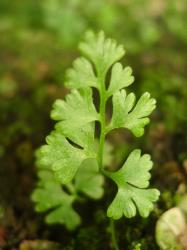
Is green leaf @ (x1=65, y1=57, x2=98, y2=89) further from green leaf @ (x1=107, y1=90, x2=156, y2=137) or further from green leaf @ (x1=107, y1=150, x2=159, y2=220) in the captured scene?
green leaf @ (x1=107, y1=150, x2=159, y2=220)

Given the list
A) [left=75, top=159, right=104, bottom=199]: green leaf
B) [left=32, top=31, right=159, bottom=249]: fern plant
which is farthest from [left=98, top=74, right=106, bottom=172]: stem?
[left=75, top=159, right=104, bottom=199]: green leaf

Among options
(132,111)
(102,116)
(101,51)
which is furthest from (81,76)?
(132,111)

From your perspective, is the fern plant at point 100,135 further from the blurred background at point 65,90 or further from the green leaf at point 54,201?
the blurred background at point 65,90

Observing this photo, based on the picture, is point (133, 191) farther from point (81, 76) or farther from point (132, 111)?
point (81, 76)

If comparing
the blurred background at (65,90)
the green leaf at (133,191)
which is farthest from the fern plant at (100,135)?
the blurred background at (65,90)

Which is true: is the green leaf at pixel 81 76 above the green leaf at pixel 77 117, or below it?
above

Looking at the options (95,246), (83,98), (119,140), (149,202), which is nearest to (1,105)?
(119,140)
